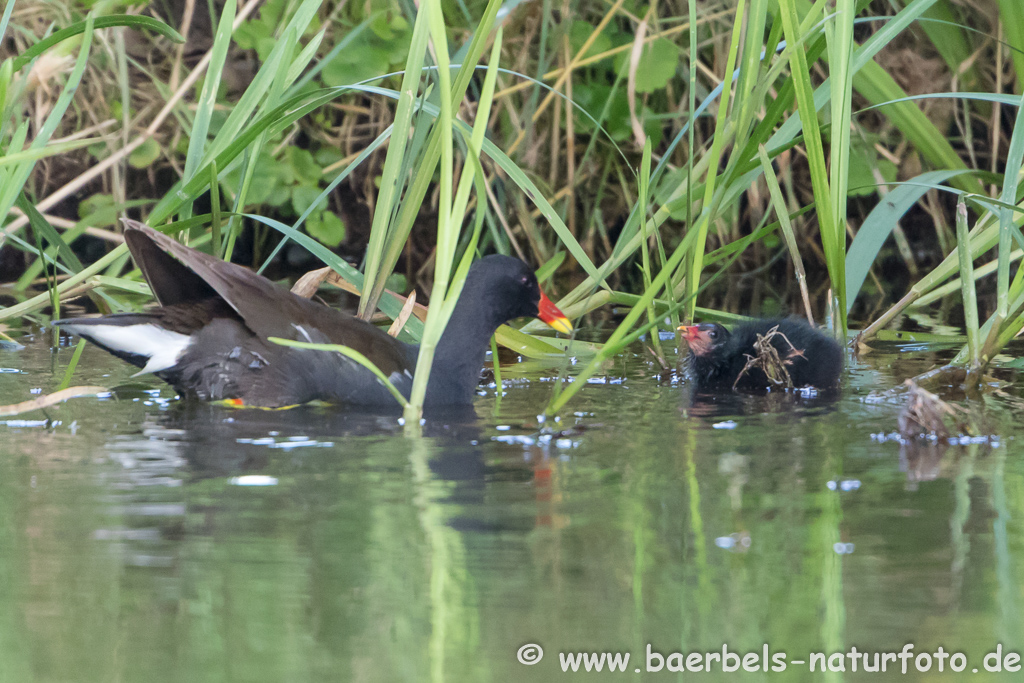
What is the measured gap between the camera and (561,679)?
1.61 m

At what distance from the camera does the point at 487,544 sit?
6.84 feet

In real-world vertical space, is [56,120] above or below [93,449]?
above

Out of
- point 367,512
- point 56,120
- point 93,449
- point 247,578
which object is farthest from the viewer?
point 56,120

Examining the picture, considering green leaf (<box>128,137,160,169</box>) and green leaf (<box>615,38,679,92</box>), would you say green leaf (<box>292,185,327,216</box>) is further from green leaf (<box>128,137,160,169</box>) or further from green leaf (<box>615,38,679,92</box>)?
green leaf (<box>615,38,679,92</box>)

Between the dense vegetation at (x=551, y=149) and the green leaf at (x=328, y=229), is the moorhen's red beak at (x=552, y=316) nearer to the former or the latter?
the dense vegetation at (x=551, y=149)

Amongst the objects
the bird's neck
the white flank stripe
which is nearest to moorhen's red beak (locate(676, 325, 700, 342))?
the bird's neck

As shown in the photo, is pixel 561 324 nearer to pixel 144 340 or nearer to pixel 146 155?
pixel 144 340

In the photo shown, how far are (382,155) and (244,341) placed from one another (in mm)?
3279

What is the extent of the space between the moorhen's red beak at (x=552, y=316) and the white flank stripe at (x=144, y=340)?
104 centimetres

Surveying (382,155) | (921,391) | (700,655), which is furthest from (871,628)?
(382,155)

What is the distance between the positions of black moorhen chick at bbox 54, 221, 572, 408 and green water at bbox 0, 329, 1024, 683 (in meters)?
0.14

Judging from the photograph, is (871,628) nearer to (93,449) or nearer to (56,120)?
(93,449)

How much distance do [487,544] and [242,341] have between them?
4.68 ft

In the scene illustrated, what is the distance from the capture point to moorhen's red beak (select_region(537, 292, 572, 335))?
3.77 m
